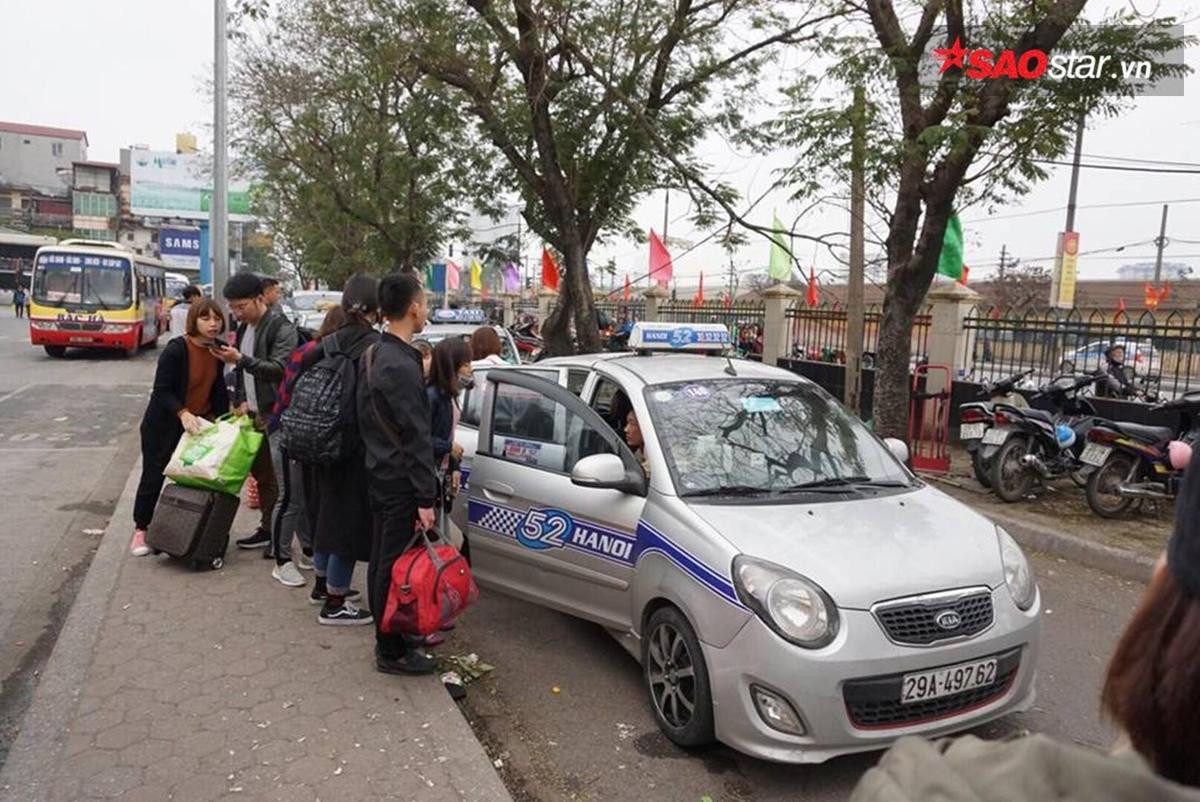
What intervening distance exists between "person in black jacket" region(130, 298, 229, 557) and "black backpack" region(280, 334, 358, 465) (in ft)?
4.81

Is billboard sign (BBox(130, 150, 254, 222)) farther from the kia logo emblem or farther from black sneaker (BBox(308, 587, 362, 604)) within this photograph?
the kia logo emblem

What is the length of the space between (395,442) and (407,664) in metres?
1.08

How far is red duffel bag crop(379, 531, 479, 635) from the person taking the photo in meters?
3.79

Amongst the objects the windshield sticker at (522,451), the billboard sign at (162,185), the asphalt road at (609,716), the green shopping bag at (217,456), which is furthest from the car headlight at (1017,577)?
the billboard sign at (162,185)

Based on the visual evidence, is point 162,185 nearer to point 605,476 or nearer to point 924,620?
point 605,476

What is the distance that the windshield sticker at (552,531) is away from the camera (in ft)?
13.2

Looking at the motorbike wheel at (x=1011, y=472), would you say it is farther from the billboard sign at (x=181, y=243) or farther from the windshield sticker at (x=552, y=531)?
the billboard sign at (x=181, y=243)

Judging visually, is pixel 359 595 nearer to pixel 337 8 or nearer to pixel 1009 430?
pixel 1009 430

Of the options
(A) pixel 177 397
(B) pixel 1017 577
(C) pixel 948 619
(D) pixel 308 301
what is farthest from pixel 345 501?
(D) pixel 308 301

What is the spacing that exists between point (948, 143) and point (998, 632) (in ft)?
17.2

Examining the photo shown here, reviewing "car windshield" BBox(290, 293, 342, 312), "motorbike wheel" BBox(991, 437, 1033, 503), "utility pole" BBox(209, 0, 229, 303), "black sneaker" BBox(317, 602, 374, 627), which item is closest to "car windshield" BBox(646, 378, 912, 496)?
"black sneaker" BBox(317, 602, 374, 627)

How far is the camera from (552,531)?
4.41 m

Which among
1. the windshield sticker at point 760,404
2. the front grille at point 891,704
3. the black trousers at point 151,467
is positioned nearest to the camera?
the front grille at point 891,704

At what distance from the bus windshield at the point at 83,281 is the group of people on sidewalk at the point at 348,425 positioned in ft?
55.9
